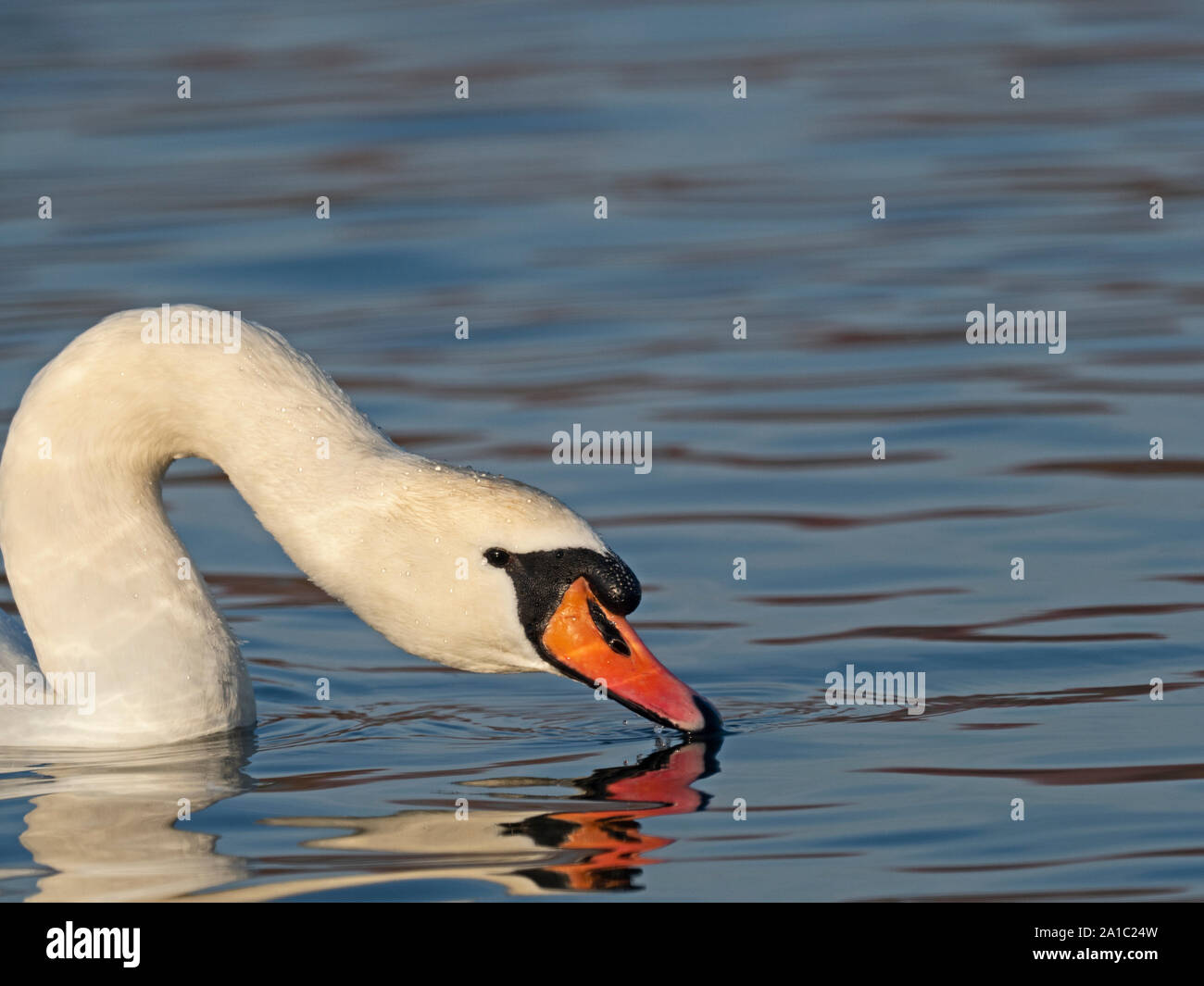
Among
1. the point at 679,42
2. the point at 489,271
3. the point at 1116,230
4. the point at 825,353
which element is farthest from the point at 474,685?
the point at 679,42

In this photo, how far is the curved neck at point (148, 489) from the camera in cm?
651

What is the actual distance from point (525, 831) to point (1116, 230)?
350 inches

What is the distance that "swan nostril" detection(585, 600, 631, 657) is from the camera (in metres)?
6.48

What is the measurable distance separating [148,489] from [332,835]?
1.31 meters

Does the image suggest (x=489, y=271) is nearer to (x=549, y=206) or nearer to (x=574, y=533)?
(x=549, y=206)

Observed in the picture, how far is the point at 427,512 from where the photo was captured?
20.6 ft

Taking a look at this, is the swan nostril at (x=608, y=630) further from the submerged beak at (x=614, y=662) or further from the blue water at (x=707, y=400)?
the blue water at (x=707, y=400)
